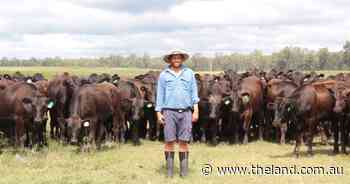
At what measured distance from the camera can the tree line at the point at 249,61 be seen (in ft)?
338

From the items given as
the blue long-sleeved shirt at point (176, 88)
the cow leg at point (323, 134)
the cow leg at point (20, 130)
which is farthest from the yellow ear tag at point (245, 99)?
the cow leg at point (20, 130)

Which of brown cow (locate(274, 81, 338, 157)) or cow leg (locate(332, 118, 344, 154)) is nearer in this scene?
brown cow (locate(274, 81, 338, 157))

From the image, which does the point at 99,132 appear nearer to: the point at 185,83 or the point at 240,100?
the point at 240,100

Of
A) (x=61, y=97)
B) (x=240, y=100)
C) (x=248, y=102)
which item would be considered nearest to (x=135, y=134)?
(x=61, y=97)

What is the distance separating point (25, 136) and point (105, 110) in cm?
242

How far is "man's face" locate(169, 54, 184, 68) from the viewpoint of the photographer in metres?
9.90

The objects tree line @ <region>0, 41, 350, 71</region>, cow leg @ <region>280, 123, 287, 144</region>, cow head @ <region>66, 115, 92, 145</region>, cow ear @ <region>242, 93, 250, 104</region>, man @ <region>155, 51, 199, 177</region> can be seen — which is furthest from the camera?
tree line @ <region>0, 41, 350, 71</region>

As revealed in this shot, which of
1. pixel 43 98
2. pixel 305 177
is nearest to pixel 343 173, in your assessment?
pixel 305 177

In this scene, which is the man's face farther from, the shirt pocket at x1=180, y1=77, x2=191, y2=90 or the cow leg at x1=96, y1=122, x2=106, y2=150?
the cow leg at x1=96, y1=122, x2=106, y2=150

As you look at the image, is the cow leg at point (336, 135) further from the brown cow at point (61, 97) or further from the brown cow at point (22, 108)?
the brown cow at point (61, 97)

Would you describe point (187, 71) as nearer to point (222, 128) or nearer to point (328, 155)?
point (328, 155)

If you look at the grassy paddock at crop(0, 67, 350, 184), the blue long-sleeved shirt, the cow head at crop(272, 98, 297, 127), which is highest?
the blue long-sleeved shirt

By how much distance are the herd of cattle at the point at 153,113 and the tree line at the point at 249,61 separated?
52.5 meters

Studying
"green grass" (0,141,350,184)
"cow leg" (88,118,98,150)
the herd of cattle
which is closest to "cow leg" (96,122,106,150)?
the herd of cattle
